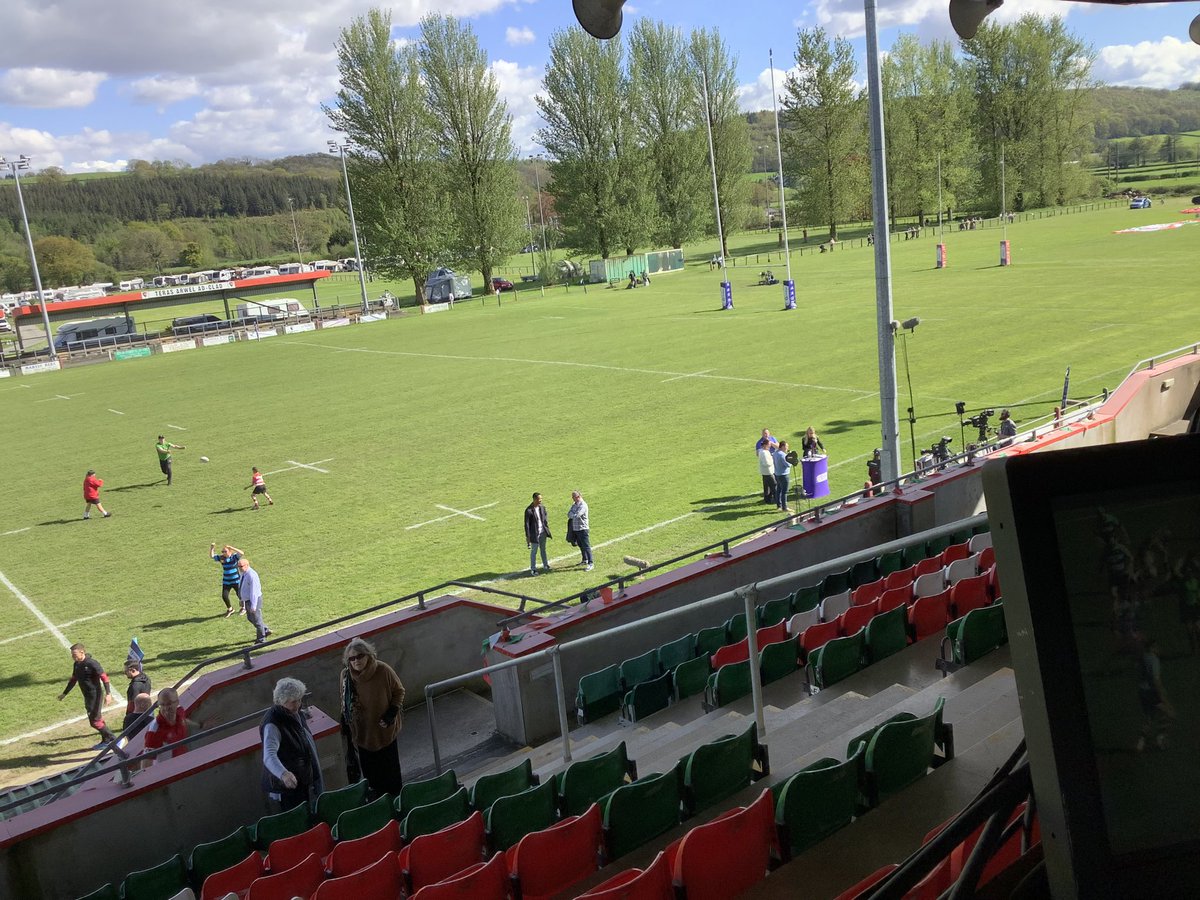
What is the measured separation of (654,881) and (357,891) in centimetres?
185

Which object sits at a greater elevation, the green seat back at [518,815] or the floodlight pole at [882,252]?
the floodlight pole at [882,252]

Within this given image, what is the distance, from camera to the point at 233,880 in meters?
5.97

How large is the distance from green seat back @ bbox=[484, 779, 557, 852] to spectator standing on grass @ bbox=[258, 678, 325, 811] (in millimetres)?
1686

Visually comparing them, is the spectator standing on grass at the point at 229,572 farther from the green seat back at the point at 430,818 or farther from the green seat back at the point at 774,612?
the green seat back at the point at 430,818

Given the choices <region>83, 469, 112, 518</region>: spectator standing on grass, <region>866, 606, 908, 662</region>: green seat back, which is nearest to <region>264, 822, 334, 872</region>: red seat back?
<region>866, 606, 908, 662</region>: green seat back

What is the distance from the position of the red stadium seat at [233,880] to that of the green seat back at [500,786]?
55.7 inches

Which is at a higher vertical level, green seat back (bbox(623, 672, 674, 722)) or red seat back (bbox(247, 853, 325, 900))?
red seat back (bbox(247, 853, 325, 900))

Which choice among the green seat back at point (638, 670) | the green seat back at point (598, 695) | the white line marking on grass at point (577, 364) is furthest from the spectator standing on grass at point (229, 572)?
the white line marking on grass at point (577, 364)

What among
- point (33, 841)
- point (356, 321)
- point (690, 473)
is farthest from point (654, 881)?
point (356, 321)

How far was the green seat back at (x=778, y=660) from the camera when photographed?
7.89m

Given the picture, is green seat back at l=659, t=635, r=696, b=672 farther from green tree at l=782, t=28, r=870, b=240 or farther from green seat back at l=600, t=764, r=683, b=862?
green tree at l=782, t=28, r=870, b=240

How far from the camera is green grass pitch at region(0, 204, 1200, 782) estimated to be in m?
15.9

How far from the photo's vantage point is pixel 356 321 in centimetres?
6388

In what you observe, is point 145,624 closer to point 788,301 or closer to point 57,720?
point 57,720
